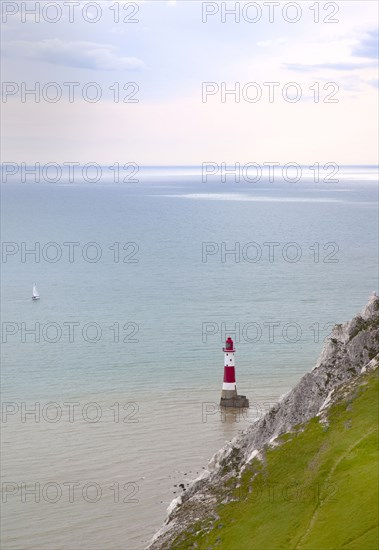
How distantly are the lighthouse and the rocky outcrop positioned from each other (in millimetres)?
24179

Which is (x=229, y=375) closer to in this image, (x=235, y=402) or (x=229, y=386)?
(x=229, y=386)

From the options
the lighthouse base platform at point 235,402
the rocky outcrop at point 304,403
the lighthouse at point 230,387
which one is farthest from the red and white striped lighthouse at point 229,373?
the rocky outcrop at point 304,403

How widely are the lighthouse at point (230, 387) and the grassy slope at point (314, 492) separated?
30.0 metres

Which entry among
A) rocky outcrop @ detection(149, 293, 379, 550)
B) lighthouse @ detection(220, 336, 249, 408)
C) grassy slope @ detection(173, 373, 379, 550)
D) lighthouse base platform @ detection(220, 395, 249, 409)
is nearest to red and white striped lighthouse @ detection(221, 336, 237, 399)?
lighthouse @ detection(220, 336, 249, 408)

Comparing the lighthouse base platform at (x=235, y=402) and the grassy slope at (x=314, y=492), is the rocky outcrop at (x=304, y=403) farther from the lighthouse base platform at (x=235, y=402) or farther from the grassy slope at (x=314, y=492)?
the lighthouse base platform at (x=235, y=402)

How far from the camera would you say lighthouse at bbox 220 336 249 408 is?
219ft

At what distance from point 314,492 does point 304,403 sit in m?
9.44

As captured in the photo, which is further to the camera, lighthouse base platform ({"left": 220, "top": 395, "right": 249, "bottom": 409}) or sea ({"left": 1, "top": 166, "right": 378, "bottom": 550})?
lighthouse base platform ({"left": 220, "top": 395, "right": 249, "bottom": 409})

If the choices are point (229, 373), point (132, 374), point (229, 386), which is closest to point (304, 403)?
point (229, 373)

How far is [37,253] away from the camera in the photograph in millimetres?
195250

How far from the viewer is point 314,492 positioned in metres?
31.1

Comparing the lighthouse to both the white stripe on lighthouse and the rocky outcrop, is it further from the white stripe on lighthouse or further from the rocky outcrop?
the rocky outcrop

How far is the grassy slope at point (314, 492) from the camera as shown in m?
28.5

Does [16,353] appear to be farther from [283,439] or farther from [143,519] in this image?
[283,439]
